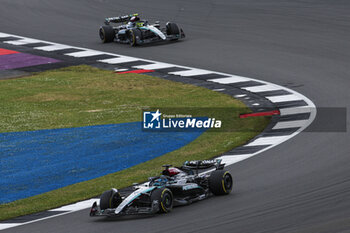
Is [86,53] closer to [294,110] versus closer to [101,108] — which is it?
[101,108]

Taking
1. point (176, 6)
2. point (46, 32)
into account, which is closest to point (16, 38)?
point (46, 32)

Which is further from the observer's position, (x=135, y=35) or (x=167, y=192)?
(x=135, y=35)

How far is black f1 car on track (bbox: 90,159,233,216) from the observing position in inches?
529

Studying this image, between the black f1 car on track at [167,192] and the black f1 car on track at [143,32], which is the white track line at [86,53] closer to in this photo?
the black f1 car on track at [143,32]

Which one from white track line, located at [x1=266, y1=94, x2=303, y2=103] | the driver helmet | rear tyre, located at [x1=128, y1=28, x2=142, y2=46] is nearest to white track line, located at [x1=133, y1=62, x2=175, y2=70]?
rear tyre, located at [x1=128, y1=28, x2=142, y2=46]

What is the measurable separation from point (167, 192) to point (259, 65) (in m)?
14.9

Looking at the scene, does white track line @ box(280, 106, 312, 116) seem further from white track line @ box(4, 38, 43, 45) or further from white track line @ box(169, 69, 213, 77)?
white track line @ box(4, 38, 43, 45)

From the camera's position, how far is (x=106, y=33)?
33.5 metres

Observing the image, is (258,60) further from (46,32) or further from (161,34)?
(46,32)

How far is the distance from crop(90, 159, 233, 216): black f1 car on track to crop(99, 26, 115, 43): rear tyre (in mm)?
19201

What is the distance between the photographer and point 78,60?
31594mm

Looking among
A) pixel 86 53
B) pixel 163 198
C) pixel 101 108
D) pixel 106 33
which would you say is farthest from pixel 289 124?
pixel 106 33

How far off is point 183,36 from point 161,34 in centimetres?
107

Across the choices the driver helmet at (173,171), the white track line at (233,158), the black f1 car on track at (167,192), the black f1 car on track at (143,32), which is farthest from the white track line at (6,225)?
the black f1 car on track at (143,32)
